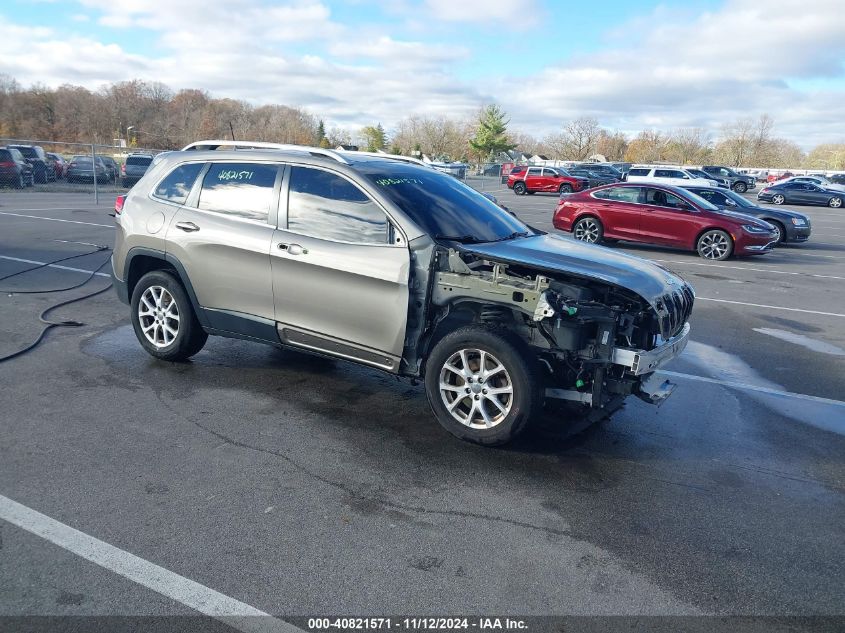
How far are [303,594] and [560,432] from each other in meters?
2.55

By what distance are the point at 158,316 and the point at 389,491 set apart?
3215 millimetres

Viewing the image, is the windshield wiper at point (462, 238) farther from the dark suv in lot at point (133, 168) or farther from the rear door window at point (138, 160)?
the rear door window at point (138, 160)

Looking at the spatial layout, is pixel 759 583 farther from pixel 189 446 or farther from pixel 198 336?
pixel 198 336

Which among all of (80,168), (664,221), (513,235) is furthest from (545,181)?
(513,235)

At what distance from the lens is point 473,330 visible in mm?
4582

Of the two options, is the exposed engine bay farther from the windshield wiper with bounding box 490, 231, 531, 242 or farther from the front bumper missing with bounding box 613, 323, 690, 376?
the windshield wiper with bounding box 490, 231, 531, 242

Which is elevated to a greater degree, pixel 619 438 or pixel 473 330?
pixel 473 330

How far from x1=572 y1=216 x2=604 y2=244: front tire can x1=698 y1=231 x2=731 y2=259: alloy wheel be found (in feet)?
7.56

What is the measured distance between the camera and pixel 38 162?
29.6 meters

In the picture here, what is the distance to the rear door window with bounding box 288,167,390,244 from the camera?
503 cm

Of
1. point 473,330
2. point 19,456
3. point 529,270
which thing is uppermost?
point 529,270

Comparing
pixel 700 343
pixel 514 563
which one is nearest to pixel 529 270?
pixel 514 563

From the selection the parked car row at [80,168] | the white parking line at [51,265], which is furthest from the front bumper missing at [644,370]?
the parked car row at [80,168]

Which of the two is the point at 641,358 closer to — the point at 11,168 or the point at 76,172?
the point at 11,168
